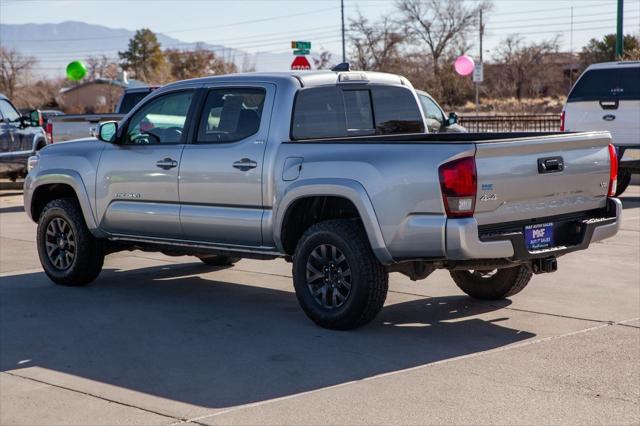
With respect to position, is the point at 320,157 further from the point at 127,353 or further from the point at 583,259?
the point at 583,259

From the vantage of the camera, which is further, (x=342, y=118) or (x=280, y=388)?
(x=342, y=118)

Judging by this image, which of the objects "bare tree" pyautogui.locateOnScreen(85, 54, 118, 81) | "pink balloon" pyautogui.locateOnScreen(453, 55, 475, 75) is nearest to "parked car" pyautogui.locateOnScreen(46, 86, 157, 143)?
"pink balloon" pyautogui.locateOnScreen(453, 55, 475, 75)

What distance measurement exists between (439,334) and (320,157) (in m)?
1.59

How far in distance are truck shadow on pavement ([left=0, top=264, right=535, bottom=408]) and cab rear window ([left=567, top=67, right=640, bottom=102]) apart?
8.45m

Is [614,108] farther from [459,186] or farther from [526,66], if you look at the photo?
[526,66]

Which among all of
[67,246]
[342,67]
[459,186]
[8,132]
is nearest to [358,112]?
[342,67]

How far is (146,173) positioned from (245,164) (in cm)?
127

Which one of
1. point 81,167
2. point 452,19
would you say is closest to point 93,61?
point 452,19

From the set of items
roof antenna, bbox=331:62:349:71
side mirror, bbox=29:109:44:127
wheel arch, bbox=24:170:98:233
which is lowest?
wheel arch, bbox=24:170:98:233

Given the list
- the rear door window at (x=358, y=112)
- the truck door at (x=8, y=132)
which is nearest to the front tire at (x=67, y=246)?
the rear door window at (x=358, y=112)

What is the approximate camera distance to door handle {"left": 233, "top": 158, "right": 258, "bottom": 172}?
8016mm

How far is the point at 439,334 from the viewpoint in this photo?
753 centimetres

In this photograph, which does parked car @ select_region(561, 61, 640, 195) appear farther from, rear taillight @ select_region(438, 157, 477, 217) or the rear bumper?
rear taillight @ select_region(438, 157, 477, 217)

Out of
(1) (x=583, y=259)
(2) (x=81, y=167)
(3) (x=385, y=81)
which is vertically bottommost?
(1) (x=583, y=259)
